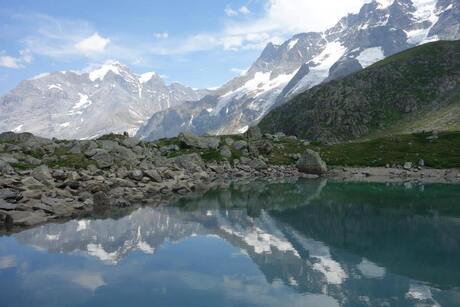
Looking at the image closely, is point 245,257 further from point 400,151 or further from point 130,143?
point 400,151

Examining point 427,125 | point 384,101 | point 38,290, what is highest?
point 384,101

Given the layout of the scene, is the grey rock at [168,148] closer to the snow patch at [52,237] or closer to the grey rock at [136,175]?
the grey rock at [136,175]

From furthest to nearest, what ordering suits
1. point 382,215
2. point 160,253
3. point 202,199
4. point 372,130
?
1. point 372,130
2. point 202,199
3. point 382,215
4. point 160,253

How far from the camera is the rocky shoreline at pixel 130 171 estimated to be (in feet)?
191

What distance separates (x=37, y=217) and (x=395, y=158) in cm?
8494

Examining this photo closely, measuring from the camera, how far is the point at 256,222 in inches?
2169

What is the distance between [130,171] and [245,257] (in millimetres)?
44842

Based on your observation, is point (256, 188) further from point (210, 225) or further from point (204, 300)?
point (204, 300)

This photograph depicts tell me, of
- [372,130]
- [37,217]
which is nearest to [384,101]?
[372,130]

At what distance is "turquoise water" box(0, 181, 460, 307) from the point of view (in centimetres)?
2886

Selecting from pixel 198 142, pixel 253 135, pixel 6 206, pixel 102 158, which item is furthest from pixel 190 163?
pixel 6 206

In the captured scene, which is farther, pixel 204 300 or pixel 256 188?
pixel 256 188

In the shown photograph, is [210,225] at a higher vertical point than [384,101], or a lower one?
lower

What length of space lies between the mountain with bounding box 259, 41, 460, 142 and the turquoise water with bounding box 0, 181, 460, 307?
10828cm
